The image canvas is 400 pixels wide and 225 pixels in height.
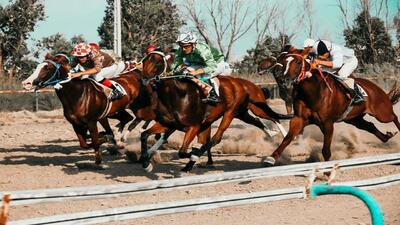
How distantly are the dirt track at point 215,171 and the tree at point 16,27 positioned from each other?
1627cm

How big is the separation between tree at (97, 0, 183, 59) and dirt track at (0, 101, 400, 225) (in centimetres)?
2242

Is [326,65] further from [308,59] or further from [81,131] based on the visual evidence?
[81,131]

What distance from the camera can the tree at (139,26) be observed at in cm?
4188

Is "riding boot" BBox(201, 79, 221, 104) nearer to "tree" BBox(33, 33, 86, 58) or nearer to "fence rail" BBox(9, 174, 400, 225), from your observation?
"fence rail" BBox(9, 174, 400, 225)

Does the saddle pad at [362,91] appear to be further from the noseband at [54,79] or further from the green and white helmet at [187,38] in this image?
the noseband at [54,79]

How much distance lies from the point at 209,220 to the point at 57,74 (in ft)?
16.6

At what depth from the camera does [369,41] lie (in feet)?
169

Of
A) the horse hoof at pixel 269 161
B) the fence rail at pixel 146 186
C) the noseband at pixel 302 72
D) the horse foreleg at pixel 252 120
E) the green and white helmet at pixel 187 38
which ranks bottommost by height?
the horse hoof at pixel 269 161

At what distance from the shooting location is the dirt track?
7.76m

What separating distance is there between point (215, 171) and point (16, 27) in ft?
85.4

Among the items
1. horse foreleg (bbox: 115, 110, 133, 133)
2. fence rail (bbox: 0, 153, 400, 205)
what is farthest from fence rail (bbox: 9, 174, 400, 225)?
horse foreleg (bbox: 115, 110, 133, 133)

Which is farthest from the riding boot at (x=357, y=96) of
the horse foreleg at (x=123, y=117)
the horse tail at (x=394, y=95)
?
the horse foreleg at (x=123, y=117)

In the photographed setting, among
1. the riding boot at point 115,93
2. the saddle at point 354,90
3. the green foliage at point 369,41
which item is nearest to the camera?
the saddle at point 354,90

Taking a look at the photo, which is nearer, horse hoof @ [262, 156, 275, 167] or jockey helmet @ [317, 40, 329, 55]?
horse hoof @ [262, 156, 275, 167]
